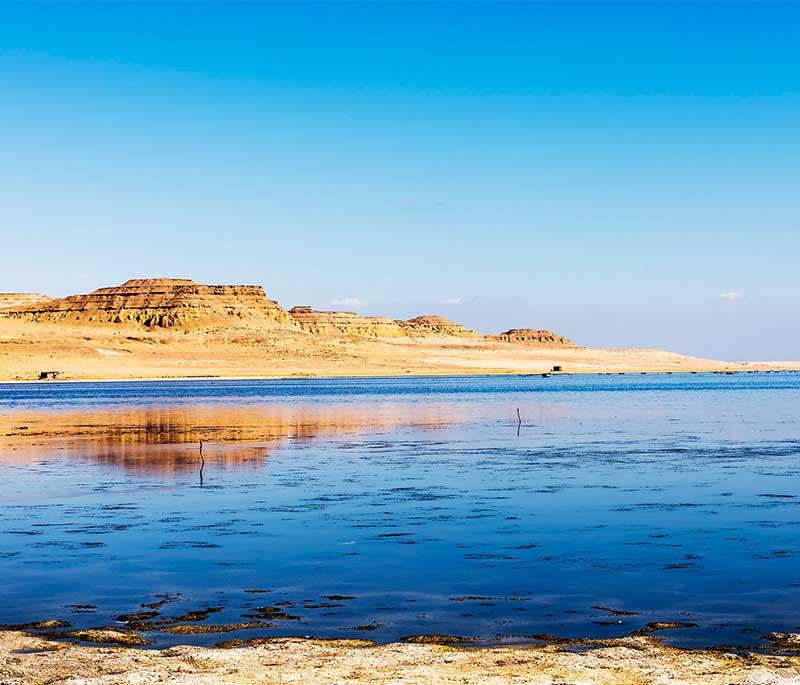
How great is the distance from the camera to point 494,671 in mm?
9602

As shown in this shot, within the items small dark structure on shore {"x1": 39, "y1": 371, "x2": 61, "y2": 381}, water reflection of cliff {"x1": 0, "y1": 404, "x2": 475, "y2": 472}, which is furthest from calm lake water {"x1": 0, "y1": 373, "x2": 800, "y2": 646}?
small dark structure on shore {"x1": 39, "y1": 371, "x2": 61, "y2": 381}

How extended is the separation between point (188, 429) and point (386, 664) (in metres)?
34.9

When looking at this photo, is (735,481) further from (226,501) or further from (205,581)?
(205,581)

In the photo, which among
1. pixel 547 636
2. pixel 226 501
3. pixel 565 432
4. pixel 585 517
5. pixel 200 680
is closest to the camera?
pixel 200 680

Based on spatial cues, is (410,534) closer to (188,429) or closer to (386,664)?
(386,664)

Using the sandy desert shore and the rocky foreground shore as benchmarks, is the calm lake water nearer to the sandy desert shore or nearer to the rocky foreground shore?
the rocky foreground shore

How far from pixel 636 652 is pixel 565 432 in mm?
30462

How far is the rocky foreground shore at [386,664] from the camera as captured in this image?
9.35 m

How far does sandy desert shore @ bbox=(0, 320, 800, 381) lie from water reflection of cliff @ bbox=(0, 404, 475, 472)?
240ft

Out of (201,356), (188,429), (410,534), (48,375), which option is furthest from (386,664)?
(201,356)

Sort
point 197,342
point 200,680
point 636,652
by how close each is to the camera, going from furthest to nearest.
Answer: point 197,342 < point 636,652 < point 200,680

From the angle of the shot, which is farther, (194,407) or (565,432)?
(194,407)

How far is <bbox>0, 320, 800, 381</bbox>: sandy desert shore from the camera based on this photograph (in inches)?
5527

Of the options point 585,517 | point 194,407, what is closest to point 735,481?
point 585,517
